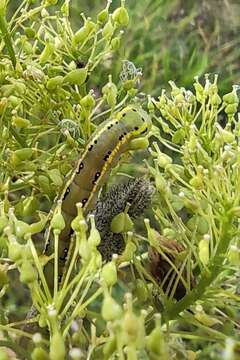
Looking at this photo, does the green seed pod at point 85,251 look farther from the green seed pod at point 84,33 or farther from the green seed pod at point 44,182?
the green seed pod at point 84,33

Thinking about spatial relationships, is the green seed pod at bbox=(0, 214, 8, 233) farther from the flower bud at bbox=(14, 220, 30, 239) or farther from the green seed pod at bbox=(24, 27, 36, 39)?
the green seed pod at bbox=(24, 27, 36, 39)

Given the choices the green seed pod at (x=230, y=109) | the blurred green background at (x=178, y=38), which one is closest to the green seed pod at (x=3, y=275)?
the green seed pod at (x=230, y=109)

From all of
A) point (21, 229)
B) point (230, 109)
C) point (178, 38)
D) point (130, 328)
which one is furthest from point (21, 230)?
point (178, 38)

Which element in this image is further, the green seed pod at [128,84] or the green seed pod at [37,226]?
the green seed pod at [128,84]

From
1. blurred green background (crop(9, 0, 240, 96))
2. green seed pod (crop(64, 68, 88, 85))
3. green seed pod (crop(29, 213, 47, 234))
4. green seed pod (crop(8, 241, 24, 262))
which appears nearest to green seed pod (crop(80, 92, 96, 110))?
green seed pod (crop(64, 68, 88, 85))

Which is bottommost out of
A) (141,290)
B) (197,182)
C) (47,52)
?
(141,290)

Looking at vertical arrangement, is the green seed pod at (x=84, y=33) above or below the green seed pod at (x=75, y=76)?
above

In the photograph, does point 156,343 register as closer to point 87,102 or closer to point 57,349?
point 57,349
